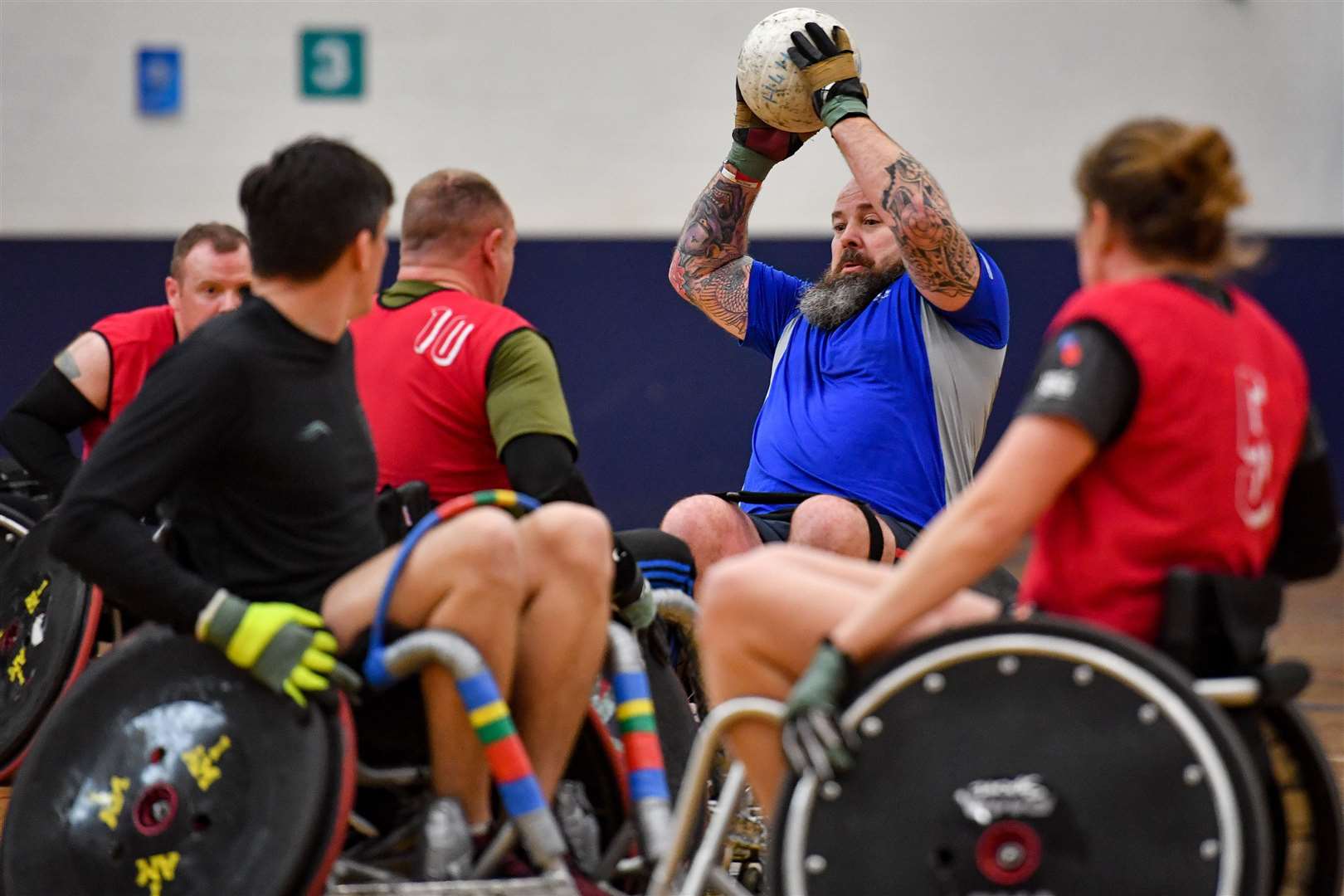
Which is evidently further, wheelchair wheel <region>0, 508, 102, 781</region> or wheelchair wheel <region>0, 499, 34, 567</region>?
wheelchair wheel <region>0, 499, 34, 567</region>

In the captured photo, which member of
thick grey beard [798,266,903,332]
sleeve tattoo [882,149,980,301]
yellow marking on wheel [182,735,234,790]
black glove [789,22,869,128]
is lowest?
yellow marking on wheel [182,735,234,790]

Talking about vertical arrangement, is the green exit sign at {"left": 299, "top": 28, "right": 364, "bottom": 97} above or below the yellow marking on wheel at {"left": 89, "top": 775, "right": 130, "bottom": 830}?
above

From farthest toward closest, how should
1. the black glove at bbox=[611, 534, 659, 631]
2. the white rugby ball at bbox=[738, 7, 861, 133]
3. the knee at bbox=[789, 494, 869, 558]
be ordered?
the white rugby ball at bbox=[738, 7, 861, 133]
the knee at bbox=[789, 494, 869, 558]
the black glove at bbox=[611, 534, 659, 631]

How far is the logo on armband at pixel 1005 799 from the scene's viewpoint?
184 cm

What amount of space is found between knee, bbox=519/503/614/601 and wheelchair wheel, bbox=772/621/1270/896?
0.57 metres

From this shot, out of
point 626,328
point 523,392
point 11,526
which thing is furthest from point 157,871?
point 626,328

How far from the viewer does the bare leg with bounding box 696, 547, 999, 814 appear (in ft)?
6.64

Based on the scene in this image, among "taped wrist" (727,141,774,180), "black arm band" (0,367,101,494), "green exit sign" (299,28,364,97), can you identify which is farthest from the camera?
"green exit sign" (299,28,364,97)

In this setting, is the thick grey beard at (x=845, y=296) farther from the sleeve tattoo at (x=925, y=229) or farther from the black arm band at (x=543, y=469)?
the black arm band at (x=543, y=469)

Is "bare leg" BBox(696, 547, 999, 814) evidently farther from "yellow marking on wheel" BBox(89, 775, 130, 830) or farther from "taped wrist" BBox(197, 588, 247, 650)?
"yellow marking on wheel" BBox(89, 775, 130, 830)

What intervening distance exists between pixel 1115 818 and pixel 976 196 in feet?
21.2

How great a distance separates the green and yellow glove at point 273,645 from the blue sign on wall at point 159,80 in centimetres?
624

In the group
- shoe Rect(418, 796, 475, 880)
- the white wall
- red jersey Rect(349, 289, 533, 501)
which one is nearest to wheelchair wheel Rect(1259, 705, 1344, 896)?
shoe Rect(418, 796, 475, 880)

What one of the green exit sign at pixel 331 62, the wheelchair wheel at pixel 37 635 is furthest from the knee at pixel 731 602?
the green exit sign at pixel 331 62
